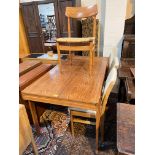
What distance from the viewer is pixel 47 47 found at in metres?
3.30

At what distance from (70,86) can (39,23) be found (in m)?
2.30

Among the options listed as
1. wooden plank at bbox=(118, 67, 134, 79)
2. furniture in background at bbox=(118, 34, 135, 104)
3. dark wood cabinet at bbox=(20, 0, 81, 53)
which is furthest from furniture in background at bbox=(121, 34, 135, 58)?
dark wood cabinet at bbox=(20, 0, 81, 53)

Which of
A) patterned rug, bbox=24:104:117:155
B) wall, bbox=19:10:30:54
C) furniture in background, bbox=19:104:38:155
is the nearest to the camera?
Answer: furniture in background, bbox=19:104:38:155

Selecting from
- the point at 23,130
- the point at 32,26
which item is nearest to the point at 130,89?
the point at 23,130

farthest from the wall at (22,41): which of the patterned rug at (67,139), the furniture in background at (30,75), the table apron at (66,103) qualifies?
the table apron at (66,103)

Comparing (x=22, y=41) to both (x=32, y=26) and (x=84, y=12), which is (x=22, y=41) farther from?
(x=84, y=12)

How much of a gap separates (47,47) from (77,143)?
234 cm

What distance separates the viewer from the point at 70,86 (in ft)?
4.59

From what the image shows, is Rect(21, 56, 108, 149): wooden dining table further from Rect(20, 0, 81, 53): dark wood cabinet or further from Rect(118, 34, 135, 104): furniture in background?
Rect(20, 0, 81, 53): dark wood cabinet

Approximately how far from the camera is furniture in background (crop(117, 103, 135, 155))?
30.4 inches

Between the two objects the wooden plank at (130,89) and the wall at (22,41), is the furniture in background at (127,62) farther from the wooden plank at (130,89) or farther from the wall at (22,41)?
the wall at (22,41)

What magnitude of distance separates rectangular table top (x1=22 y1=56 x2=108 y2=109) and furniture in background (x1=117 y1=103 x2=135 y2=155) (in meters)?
0.22
